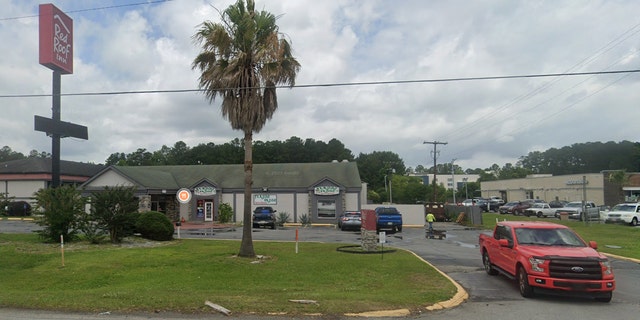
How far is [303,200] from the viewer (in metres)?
44.2

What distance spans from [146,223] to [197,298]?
14.6m

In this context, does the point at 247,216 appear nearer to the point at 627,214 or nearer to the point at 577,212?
the point at 627,214

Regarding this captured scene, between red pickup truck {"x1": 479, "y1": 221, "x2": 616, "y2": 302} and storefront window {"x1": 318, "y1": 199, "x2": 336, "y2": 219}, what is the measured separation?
31.0 meters

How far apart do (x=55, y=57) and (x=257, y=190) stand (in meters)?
21.8

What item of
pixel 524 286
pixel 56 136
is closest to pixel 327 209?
pixel 56 136

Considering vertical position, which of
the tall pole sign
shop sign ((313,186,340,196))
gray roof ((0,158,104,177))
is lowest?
shop sign ((313,186,340,196))

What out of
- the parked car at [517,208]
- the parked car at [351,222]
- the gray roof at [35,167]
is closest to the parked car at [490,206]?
the parked car at [517,208]

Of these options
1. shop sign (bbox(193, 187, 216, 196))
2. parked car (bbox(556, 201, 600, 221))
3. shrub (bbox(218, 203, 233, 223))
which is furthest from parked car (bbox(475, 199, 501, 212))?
shop sign (bbox(193, 187, 216, 196))

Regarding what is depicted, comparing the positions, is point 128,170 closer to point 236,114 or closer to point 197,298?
point 236,114

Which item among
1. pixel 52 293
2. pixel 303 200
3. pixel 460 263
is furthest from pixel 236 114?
pixel 303 200

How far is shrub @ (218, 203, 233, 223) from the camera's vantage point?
142 ft

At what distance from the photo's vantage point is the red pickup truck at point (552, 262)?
1002cm

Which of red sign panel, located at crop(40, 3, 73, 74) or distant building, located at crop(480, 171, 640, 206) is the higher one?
red sign panel, located at crop(40, 3, 73, 74)

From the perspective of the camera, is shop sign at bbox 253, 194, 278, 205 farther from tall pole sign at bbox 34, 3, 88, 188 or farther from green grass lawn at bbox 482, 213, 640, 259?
green grass lawn at bbox 482, 213, 640, 259
